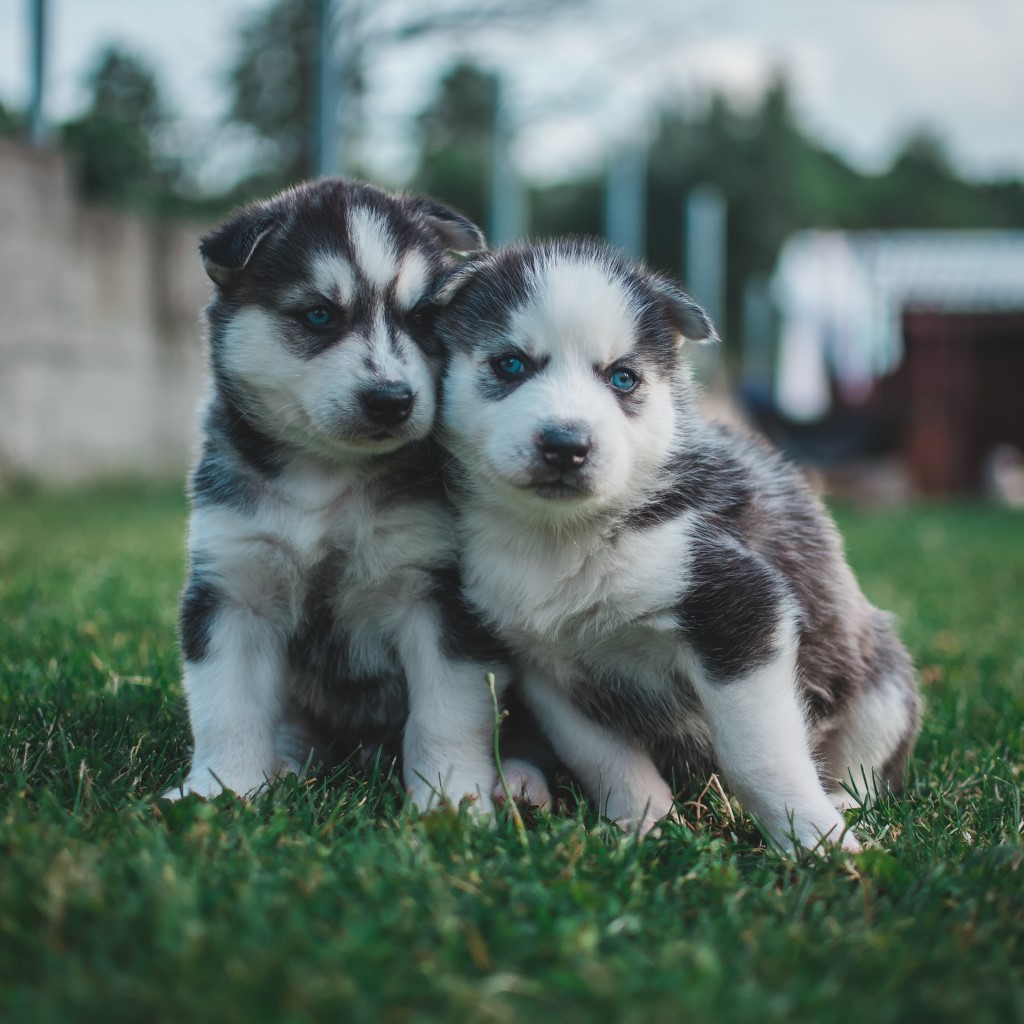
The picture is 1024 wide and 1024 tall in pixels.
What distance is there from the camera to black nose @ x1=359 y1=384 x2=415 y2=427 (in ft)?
9.46

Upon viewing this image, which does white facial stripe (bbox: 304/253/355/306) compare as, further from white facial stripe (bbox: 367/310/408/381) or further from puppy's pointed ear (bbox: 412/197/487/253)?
puppy's pointed ear (bbox: 412/197/487/253)

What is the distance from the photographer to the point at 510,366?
2.91 meters

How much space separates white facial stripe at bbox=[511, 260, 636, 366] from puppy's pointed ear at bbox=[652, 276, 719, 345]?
0.25 m

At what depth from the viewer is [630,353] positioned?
2953 millimetres

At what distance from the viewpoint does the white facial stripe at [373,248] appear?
3.11m

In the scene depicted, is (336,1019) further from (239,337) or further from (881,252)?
(881,252)

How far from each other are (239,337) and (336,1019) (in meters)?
2.04

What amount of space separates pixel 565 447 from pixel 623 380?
40 cm

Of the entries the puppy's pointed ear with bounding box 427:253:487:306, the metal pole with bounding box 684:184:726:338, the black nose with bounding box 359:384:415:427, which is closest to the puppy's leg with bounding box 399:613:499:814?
the black nose with bounding box 359:384:415:427

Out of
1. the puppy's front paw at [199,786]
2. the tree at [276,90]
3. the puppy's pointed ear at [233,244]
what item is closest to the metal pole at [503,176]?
the tree at [276,90]

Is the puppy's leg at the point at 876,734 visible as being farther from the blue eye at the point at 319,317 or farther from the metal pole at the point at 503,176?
the metal pole at the point at 503,176

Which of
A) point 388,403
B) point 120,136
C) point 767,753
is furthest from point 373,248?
point 120,136

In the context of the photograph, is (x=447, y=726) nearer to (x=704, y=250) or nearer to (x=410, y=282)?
(x=410, y=282)

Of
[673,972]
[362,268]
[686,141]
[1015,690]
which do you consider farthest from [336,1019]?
[686,141]
